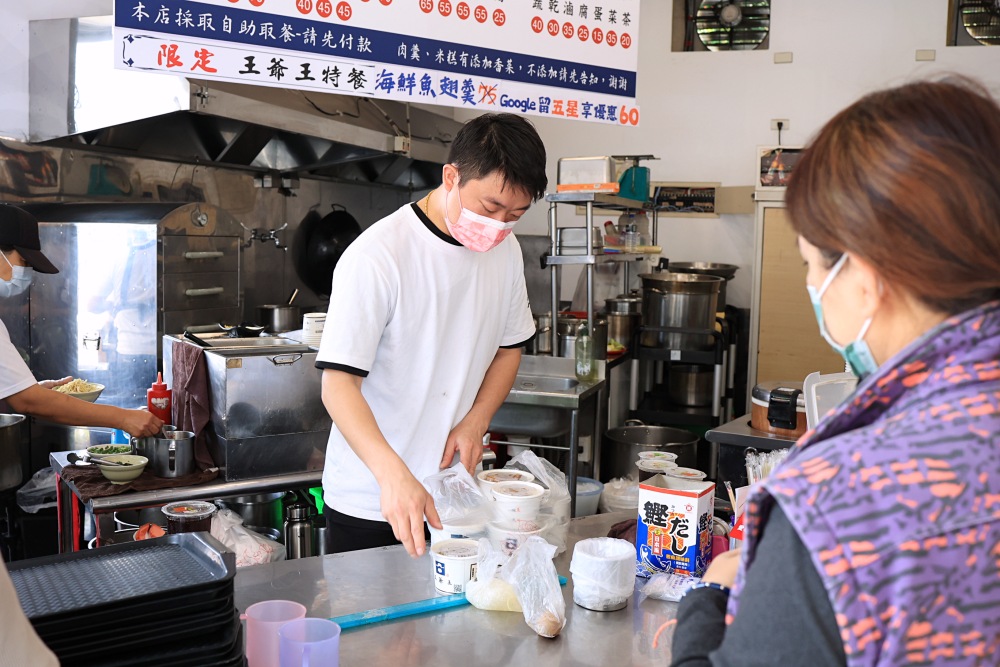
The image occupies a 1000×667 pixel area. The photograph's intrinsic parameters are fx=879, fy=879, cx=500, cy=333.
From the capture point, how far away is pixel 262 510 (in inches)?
132

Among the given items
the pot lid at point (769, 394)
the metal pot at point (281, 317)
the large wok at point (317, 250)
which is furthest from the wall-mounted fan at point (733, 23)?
the pot lid at point (769, 394)

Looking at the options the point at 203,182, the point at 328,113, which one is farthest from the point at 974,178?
the point at 203,182

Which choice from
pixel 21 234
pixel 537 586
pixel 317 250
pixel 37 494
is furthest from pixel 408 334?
pixel 317 250

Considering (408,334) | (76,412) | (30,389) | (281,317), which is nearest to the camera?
(408,334)

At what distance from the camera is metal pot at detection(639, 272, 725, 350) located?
5.69m

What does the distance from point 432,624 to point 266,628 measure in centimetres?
32

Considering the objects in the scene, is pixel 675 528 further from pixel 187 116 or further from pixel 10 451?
pixel 187 116

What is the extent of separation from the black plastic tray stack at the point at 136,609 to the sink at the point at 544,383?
3197 millimetres

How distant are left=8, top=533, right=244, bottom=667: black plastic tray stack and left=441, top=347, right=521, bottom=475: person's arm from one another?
2.96ft

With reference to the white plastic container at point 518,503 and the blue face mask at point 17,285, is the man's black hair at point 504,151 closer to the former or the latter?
the white plastic container at point 518,503

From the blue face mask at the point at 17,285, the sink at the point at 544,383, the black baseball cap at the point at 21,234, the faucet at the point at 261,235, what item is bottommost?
the sink at the point at 544,383

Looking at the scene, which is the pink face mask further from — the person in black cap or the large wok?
the large wok

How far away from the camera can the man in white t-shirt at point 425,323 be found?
205cm

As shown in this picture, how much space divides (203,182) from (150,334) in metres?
1.83
